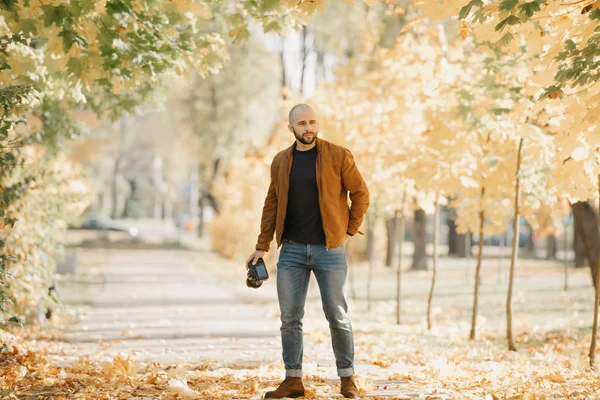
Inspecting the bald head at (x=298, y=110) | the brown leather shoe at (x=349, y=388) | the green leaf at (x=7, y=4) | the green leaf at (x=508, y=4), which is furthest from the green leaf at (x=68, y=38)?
the brown leather shoe at (x=349, y=388)

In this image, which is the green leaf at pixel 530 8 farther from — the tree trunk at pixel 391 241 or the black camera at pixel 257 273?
the tree trunk at pixel 391 241

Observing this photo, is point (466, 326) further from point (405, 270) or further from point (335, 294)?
point (405, 270)

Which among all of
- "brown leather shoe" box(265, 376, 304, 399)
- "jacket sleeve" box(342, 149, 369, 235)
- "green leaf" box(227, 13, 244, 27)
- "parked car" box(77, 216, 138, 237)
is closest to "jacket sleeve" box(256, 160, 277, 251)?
"jacket sleeve" box(342, 149, 369, 235)

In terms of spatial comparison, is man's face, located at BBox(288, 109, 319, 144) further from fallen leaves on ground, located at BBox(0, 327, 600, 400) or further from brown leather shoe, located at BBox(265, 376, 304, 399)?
fallen leaves on ground, located at BBox(0, 327, 600, 400)

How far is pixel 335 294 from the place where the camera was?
5109 millimetres

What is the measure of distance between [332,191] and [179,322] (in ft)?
20.0

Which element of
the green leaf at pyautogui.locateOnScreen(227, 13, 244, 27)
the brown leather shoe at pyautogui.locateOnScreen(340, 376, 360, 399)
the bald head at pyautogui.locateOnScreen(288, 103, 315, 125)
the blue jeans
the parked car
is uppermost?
the green leaf at pyautogui.locateOnScreen(227, 13, 244, 27)

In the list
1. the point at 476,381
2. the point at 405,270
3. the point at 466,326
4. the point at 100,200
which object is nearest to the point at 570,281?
the point at 405,270

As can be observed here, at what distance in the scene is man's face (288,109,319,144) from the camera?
5.02 metres

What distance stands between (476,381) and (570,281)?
16803mm

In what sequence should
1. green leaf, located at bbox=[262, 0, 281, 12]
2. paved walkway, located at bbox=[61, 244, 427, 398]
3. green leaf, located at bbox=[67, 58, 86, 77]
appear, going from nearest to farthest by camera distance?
green leaf, located at bbox=[67, 58, 86, 77] < green leaf, located at bbox=[262, 0, 281, 12] < paved walkway, located at bbox=[61, 244, 427, 398]

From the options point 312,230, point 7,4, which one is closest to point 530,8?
point 312,230

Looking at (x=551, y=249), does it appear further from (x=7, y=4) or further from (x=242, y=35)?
(x=7, y=4)

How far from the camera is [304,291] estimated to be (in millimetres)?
5230
